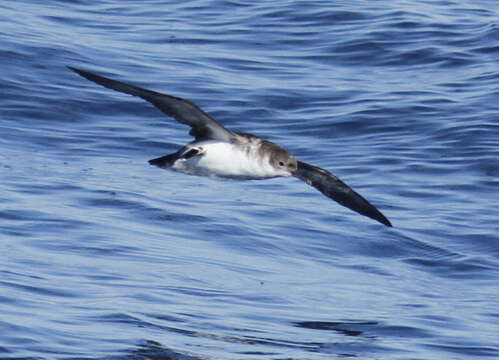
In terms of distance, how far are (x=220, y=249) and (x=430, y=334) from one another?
2749 millimetres

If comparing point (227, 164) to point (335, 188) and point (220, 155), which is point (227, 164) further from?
point (335, 188)

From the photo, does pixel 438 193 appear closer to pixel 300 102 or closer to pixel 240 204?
pixel 240 204

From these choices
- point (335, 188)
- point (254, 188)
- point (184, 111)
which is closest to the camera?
point (184, 111)

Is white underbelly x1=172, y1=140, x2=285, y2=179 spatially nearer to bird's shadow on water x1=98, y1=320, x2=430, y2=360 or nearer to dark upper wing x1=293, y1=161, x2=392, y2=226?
dark upper wing x1=293, y1=161, x2=392, y2=226

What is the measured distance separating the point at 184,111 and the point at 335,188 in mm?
1568

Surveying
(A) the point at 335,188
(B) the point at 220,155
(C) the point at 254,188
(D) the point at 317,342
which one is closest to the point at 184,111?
(B) the point at 220,155

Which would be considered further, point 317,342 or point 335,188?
point 335,188

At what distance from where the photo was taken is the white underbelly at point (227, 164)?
400 inches

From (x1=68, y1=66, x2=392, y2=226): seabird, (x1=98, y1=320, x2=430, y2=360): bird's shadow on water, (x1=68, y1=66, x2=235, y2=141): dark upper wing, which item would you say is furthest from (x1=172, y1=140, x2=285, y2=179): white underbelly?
(x1=98, y1=320, x2=430, y2=360): bird's shadow on water

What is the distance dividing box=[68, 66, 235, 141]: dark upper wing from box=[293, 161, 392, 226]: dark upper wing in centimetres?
82

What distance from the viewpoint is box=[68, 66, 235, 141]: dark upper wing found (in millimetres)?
9234

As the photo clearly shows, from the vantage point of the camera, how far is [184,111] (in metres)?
10.1

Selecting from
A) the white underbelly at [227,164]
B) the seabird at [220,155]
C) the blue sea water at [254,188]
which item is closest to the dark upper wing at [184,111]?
the seabird at [220,155]

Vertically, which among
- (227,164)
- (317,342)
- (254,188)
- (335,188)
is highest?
(227,164)
